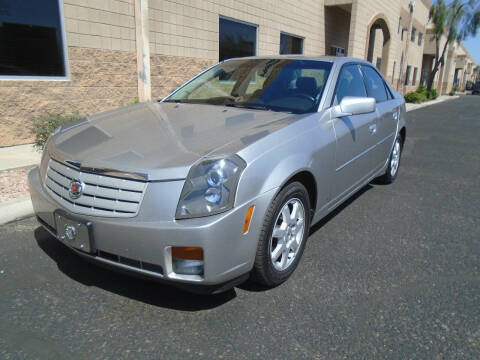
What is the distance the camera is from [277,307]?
239cm

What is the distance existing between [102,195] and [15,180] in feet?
9.99

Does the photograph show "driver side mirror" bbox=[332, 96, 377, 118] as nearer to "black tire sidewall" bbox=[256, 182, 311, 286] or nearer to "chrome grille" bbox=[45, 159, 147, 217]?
"black tire sidewall" bbox=[256, 182, 311, 286]

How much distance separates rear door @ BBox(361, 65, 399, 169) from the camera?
4141 mm

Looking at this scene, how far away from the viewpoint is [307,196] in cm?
272

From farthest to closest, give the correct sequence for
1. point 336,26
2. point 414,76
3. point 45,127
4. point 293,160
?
point 414,76 → point 336,26 → point 45,127 → point 293,160

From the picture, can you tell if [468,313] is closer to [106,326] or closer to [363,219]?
[363,219]

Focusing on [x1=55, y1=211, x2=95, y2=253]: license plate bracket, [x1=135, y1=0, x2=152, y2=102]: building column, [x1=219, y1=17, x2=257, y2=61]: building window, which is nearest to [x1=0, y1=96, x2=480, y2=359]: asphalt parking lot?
[x1=55, y1=211, x2=95, y2=253]: license plate bracket

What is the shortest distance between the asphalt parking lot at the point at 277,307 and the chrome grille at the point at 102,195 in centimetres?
63

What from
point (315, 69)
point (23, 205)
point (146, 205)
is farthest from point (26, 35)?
point (146, 205)

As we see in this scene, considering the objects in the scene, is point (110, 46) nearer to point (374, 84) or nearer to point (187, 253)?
point (374, 84)

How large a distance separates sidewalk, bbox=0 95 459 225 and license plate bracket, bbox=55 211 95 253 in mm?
1631

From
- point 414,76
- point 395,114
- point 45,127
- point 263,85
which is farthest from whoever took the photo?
point 414,76

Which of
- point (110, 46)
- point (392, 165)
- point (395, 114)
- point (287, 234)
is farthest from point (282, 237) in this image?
point (110, 46)

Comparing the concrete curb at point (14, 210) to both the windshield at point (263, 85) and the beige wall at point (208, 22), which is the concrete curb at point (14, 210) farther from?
the beige wall at point (208, 22)
